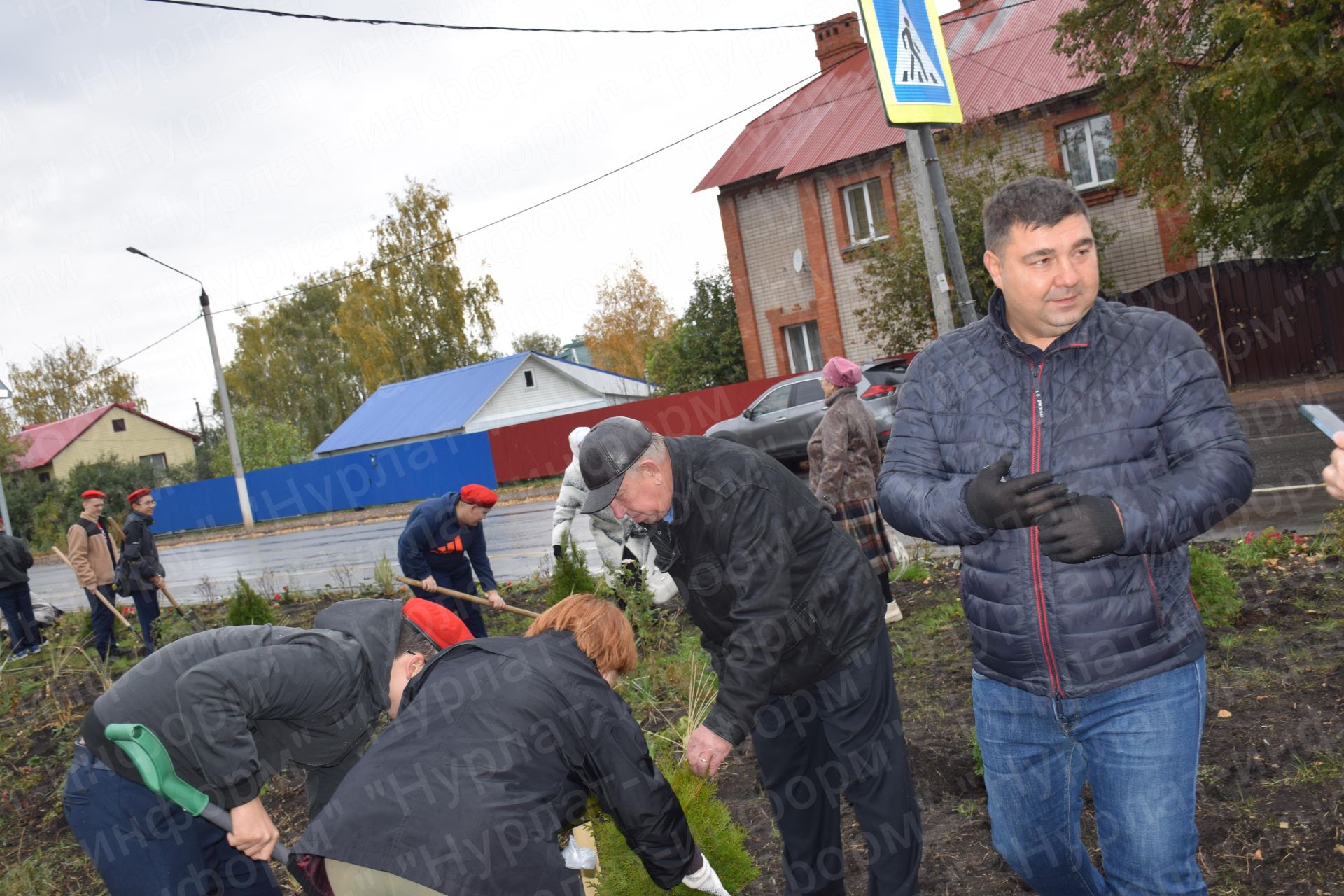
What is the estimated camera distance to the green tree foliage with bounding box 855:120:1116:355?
19.1m

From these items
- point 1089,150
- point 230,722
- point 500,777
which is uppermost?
point 1089,150

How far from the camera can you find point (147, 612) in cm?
980

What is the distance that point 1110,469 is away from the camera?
2.21 m

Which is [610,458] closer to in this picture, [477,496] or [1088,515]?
[1088,515]

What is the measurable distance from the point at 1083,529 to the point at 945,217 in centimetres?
500

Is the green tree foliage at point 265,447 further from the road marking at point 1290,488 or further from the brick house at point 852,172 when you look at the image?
the road marking at point 1290,488

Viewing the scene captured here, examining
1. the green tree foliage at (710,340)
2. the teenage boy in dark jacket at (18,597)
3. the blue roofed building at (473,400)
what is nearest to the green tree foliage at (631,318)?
the blue roofed building at (473,400)

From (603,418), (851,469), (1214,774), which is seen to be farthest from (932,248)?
(603,418)

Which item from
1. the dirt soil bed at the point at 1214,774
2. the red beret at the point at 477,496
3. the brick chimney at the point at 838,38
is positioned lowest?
the dirt soil bed at the point at 1214,774

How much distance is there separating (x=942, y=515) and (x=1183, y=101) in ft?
51.8

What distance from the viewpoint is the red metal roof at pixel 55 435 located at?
5103 centimetres

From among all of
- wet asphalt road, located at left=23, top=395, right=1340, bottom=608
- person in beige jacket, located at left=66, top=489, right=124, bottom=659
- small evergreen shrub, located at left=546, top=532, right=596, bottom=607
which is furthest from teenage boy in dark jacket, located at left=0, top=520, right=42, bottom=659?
small evergreen shrub, located at left=546, top=532, right=596, bottom=607

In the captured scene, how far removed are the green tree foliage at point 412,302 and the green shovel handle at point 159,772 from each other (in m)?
43.3

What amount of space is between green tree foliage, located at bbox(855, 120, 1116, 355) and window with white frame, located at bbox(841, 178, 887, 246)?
1421 millimetres
